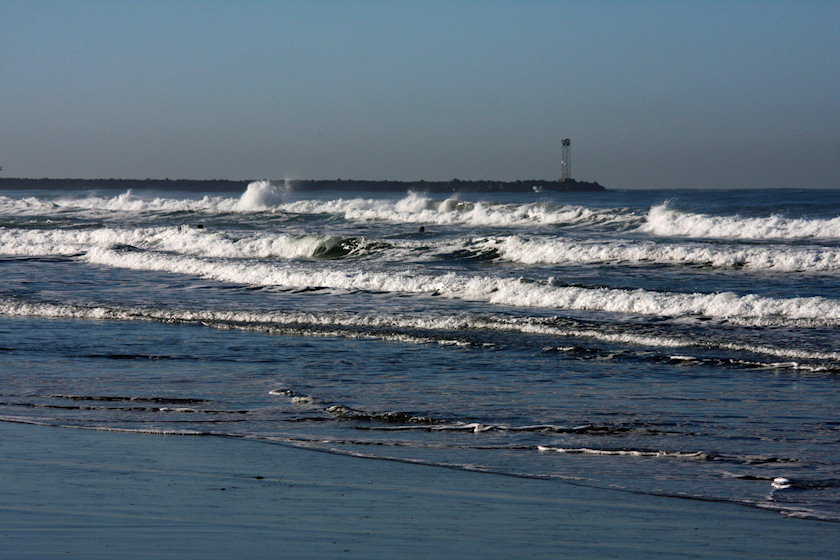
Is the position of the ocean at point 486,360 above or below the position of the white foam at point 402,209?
below

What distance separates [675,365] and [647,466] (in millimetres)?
4722

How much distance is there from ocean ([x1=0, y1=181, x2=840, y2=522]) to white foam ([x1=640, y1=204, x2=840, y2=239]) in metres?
2.82

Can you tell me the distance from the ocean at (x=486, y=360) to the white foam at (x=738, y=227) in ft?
9.26

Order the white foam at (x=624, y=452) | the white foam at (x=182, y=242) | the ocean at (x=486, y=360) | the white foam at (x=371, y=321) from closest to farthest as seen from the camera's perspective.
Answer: the white foam at (x=624, y=452), the ocean at (x=486, y=360), the white foam at (x=371, y=321), the white foam at (x=182, y=242)

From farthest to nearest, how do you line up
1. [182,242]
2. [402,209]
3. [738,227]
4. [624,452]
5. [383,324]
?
[402,209]
[182,242]
[738,227]
[383,324]
[624,452]

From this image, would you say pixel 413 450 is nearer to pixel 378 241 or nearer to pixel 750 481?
pixel 750 481

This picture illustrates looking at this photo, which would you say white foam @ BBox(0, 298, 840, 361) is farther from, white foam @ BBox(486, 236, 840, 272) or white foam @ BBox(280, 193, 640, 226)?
white foam @ BBox(280, 193, 640, 226)

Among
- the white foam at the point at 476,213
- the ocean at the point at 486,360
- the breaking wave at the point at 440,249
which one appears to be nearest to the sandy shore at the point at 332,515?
the ocean at the point at 486,360

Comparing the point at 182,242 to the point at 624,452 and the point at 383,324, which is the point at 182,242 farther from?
the point at 624,452

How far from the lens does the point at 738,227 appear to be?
1324 inches

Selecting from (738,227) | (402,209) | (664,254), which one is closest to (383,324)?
(664,254)

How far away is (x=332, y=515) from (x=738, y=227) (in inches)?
1181

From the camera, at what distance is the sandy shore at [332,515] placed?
5.17m

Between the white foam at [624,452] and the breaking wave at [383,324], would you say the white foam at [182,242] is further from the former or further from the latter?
the white foam at [624,452]
